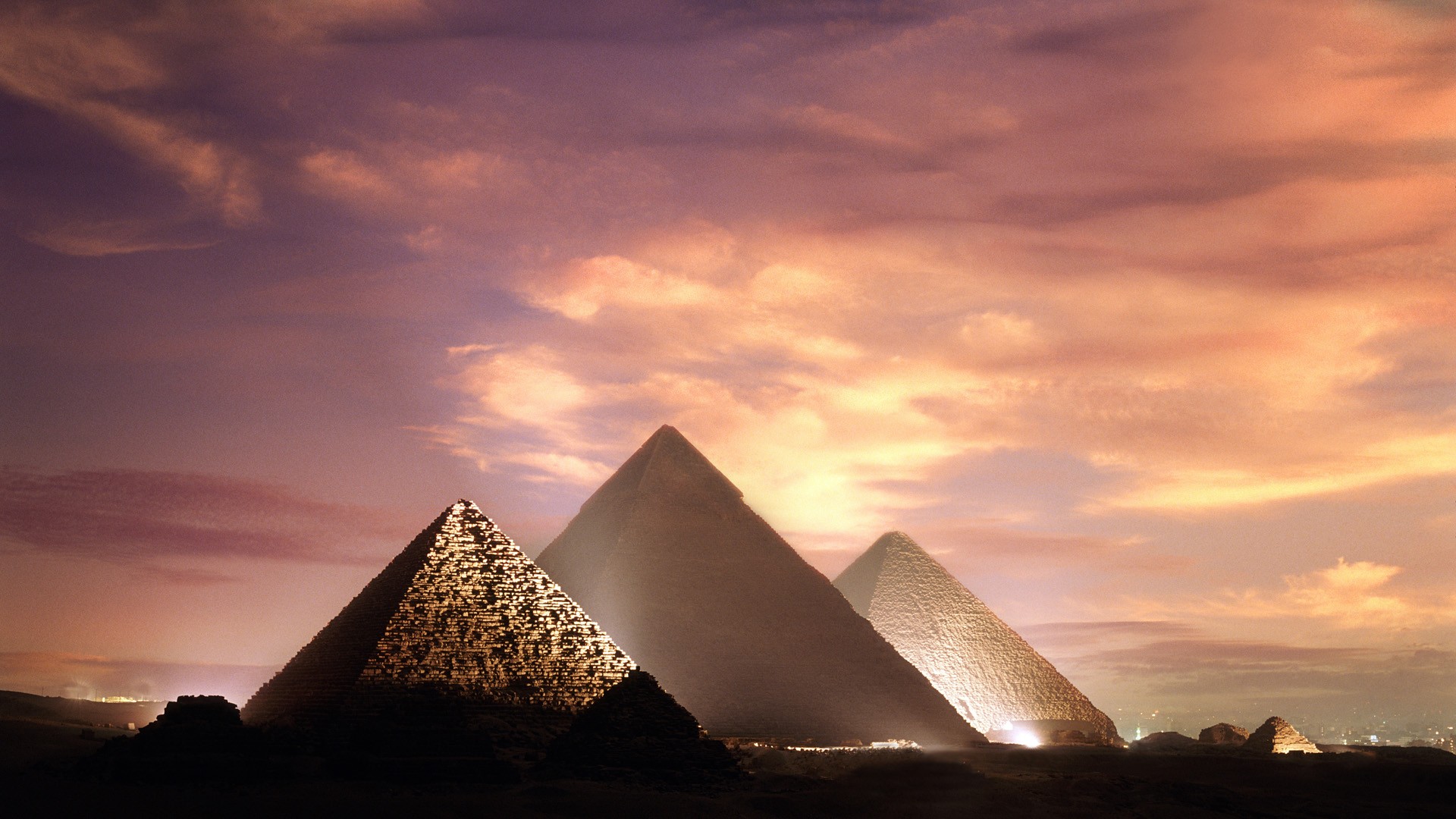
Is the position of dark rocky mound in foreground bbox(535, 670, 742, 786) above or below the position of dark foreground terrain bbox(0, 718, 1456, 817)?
above

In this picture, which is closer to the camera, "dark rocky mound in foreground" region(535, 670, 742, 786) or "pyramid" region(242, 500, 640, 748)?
"dark rocky mound in foreground" region(535, 670, 742, 786)

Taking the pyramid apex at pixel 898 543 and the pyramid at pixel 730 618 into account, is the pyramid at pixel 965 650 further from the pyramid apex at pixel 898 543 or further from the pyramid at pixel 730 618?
the pyramid at pixel 730 618

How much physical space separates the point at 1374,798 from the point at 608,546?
19.8m

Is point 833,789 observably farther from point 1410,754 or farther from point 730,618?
point 1410,754

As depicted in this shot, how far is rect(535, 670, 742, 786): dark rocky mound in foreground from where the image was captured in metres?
23.7

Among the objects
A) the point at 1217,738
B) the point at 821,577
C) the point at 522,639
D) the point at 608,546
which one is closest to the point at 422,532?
the point at 522,639

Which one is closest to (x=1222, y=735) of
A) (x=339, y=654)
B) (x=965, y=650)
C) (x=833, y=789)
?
(x=965, y=650)

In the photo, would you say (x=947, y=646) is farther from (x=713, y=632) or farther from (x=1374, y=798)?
(x=1374, y=798)

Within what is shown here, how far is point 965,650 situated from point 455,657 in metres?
24.9

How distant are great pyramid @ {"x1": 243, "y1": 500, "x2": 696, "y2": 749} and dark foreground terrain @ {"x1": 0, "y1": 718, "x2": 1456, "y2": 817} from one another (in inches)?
86.9

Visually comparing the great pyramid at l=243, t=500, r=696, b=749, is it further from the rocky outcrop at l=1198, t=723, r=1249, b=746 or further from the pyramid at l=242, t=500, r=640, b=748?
the rocky outcrop at l=1198, t=723, r=1249, b=746

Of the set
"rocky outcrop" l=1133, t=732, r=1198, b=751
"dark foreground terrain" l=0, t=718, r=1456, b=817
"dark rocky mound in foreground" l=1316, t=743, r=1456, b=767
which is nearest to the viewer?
"dark foreground terrain" l=0, t=718, r=1456, b=817

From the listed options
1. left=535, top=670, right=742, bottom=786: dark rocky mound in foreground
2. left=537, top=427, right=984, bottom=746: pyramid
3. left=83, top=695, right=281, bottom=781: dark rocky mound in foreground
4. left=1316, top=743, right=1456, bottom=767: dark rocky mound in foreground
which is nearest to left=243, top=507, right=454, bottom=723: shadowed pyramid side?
left=83, top=695, right=281, bottom=781: dark rocky mound in foreground

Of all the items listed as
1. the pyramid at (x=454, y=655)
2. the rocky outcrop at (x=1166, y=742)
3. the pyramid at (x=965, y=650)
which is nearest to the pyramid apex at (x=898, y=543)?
the pyramid at (x=965, y=650)
